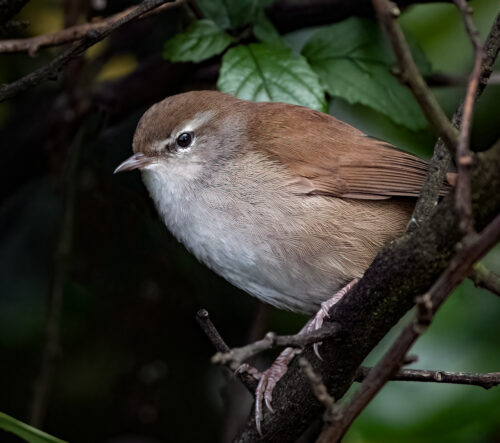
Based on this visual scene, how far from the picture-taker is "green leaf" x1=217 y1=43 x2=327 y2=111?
10.7ft

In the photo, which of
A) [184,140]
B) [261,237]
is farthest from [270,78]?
[261,237]

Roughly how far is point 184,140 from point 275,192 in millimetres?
661

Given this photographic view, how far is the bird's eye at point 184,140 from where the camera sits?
143 inches

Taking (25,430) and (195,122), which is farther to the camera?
(195,122)

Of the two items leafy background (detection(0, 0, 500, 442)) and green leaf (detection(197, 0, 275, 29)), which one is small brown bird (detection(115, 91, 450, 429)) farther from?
leafy background (detection(0, 0, 500, 442))

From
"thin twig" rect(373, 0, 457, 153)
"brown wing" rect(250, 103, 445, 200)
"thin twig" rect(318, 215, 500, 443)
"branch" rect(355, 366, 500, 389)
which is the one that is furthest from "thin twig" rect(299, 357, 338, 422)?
"brown wing" rect(250, 103, 445, 200)

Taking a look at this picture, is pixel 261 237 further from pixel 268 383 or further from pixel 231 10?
pixel 231 10

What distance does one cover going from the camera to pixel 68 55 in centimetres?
294

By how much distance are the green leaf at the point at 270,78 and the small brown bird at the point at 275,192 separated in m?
0.23

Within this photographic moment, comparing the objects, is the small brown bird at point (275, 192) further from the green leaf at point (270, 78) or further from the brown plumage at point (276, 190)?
the green leaf at point (270, 78)

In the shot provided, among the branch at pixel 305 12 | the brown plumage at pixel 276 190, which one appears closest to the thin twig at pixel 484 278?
the brown plumage at pixel 276 190

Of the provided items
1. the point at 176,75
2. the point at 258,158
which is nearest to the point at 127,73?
the point at 176,75

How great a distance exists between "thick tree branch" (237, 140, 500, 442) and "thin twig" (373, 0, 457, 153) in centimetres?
12

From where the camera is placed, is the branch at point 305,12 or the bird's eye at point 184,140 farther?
the branch at point 305,12
